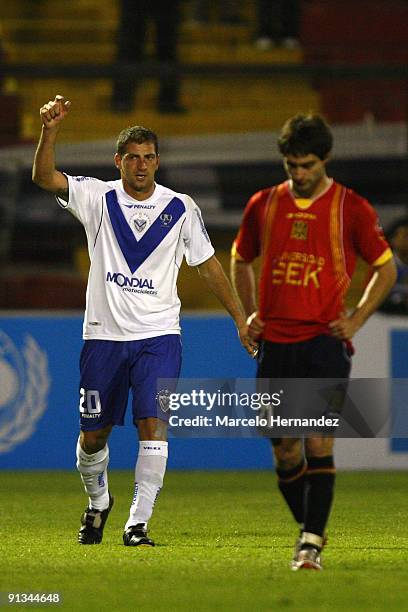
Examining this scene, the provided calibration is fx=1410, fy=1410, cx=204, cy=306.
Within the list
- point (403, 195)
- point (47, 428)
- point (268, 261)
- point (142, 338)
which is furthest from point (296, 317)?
point (403, 195)

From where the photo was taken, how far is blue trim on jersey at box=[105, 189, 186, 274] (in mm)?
6383

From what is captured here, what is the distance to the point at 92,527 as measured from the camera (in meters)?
6.50

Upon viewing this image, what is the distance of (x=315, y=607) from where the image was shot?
174 inches

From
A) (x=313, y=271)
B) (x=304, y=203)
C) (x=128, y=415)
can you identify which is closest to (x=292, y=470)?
(x=313, y=271)

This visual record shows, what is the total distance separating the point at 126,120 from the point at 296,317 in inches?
396

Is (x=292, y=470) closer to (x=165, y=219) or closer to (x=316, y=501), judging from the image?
(x=316, y=501)

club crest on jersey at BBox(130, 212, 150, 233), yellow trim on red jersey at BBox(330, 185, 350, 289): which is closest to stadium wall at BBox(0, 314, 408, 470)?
club crest on jersey at BBox(130, 212, 150, 233)

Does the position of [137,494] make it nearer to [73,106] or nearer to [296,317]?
[296,317]

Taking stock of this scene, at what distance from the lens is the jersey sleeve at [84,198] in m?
6.39

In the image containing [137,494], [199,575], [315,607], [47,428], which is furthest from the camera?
[47,428]

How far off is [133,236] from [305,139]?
1306mm

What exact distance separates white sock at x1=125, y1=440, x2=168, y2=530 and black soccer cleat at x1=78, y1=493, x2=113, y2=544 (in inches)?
9.1

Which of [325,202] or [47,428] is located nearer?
[325,202]

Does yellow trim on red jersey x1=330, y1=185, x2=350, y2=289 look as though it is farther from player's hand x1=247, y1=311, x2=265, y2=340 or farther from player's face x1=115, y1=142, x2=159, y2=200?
player's face x1=115, y1=142, x2=159, y2=200
